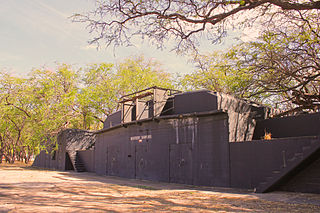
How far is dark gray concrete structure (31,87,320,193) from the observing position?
11445 millimetres

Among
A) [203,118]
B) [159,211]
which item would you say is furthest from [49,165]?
[159,211]

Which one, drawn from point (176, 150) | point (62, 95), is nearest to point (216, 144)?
point (176, 150)

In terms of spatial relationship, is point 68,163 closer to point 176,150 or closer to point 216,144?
point 176,150

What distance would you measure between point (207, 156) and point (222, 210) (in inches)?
273

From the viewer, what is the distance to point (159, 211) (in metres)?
7.61

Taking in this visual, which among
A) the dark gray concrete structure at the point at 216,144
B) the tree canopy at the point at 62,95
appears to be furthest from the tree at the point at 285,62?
the tree canopy at the point at 62,95

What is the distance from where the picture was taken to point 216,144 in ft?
47.1

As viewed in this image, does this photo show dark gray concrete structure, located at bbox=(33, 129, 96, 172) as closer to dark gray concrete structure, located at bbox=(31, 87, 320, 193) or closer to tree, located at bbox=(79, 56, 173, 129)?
tree, located at bbox=(79, 56, 173, 129)

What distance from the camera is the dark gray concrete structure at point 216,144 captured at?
37.6 feet

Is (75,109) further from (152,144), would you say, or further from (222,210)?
(222,210)

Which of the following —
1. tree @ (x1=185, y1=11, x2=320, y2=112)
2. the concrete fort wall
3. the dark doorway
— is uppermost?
tree @ (x1=185, y1=11, x2=320, y2=112)

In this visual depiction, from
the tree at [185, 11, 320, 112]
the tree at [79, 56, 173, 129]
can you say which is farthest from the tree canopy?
the tree at [185, 11, 320, 112]

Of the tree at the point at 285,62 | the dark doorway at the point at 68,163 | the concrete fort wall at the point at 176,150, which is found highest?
the tree at the point at 285,62

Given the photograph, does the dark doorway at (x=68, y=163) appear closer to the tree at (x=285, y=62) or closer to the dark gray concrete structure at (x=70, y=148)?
the dark gray concrete structure at (x=70, y=148)
